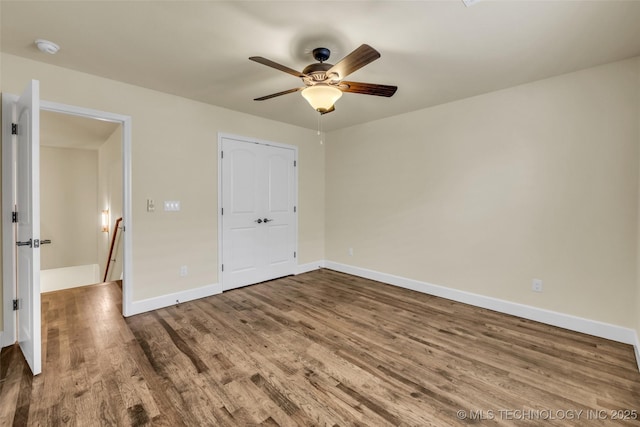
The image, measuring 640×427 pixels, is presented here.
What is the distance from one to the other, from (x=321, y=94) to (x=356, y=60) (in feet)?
1.39

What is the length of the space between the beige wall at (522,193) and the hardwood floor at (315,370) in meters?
0.52

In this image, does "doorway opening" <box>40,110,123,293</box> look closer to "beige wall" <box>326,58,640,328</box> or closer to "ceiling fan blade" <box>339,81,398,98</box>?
"ceiling fan blade" <box>339,81,398,98</box>

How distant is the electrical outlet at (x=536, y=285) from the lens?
294cm

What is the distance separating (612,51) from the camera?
2309 millimetres

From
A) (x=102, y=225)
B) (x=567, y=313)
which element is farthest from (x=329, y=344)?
(x=102, y=225)

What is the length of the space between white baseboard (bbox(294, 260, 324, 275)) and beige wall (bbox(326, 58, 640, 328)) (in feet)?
3.83

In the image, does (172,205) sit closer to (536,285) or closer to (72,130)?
(72,130)

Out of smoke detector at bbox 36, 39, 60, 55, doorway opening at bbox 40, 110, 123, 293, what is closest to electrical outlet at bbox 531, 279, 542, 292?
smoke detector at bbox 36, 39, 60, 55

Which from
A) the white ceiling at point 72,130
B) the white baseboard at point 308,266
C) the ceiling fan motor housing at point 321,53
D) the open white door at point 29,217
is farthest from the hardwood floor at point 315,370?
the white ceiling at point 72,130

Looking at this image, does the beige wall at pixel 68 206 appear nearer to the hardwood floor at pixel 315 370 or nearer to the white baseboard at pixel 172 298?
the hardwood floor at pixel 315 370

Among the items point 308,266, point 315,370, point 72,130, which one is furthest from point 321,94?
point 72,130

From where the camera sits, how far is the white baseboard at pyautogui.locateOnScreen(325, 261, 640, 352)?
2531 mm

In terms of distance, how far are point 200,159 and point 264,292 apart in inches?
77.9

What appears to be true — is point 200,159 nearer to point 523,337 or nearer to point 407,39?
point 407,39
